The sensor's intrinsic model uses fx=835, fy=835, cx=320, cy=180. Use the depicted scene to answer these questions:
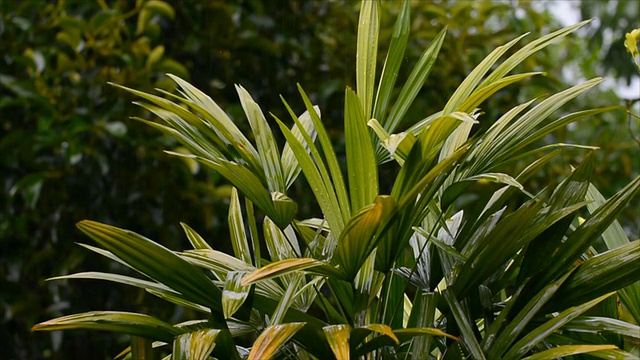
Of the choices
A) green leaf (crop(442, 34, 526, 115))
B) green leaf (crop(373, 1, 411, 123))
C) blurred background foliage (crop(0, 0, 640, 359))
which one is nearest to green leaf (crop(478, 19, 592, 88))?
green leaf (crop(442, 34, 526, 115))

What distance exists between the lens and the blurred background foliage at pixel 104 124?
8.66ft

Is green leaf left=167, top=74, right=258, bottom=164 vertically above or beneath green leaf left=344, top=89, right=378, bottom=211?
beneath

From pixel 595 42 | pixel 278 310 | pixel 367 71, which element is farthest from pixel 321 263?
pixel 595 42

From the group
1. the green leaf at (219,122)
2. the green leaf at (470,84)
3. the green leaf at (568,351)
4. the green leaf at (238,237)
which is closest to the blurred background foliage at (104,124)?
the green leaf at (238,237)

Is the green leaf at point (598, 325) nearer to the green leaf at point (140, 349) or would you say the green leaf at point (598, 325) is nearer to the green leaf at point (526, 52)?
the green leaf at point (526, 52)

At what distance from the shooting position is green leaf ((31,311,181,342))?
2.96 feet

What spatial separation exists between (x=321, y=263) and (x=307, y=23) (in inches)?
94.9

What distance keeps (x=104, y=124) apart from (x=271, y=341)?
6.20 feet

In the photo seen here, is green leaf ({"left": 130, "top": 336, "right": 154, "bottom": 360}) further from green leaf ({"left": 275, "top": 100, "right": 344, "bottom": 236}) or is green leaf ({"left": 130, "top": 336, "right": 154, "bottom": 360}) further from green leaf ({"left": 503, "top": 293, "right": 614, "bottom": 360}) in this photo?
green leaf ({"left": 503, "top": 293, "right": 614, "bottom": 360})

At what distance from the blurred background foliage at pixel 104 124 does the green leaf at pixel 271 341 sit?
1687 mm

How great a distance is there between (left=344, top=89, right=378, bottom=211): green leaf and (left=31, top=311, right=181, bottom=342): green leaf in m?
0.27

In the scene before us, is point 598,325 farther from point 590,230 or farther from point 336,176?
point 336,176

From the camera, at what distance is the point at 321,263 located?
0.93 meters

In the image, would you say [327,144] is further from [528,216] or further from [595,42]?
[595,42]
